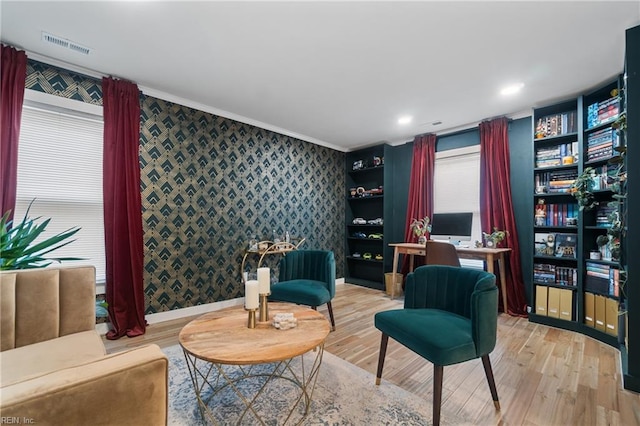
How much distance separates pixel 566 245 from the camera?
300cm

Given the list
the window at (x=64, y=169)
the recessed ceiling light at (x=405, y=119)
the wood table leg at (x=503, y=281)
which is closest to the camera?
the window at (x=64, y=169)

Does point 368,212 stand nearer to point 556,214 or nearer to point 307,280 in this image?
point 307,280

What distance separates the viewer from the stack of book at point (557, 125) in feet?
9.86

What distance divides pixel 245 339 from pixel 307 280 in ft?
5.22

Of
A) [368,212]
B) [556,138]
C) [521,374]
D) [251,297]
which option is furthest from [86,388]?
[368,212]

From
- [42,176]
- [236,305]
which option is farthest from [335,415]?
[42,176]

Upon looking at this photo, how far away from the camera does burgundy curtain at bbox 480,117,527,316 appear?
3.34 meters

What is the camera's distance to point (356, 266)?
5.21 meters

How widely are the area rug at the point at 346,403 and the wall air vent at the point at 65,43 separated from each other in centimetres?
264

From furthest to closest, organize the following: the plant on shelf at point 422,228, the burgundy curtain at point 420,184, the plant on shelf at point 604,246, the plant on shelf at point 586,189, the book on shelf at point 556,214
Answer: the burgundy curtain at point 420,184, the plant on shelf at point 422,228, the book on shelf at point 556,214, the plant on shelf at point 586,189, the plant on shelf at point 604,246

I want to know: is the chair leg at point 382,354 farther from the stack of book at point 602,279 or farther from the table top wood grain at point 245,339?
the stack of book at point 602,279

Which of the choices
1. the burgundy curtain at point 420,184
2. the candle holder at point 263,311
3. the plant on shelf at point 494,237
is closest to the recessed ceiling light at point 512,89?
the burgundy curtain at point 420,184

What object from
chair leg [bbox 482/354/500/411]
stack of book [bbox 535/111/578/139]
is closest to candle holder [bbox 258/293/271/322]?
chair leg [bbox 482/354/500/411]

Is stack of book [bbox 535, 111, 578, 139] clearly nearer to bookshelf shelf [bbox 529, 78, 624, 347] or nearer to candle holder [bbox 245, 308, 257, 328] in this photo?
bookshelf shelf [bbox 529, 78, 624, 347]
